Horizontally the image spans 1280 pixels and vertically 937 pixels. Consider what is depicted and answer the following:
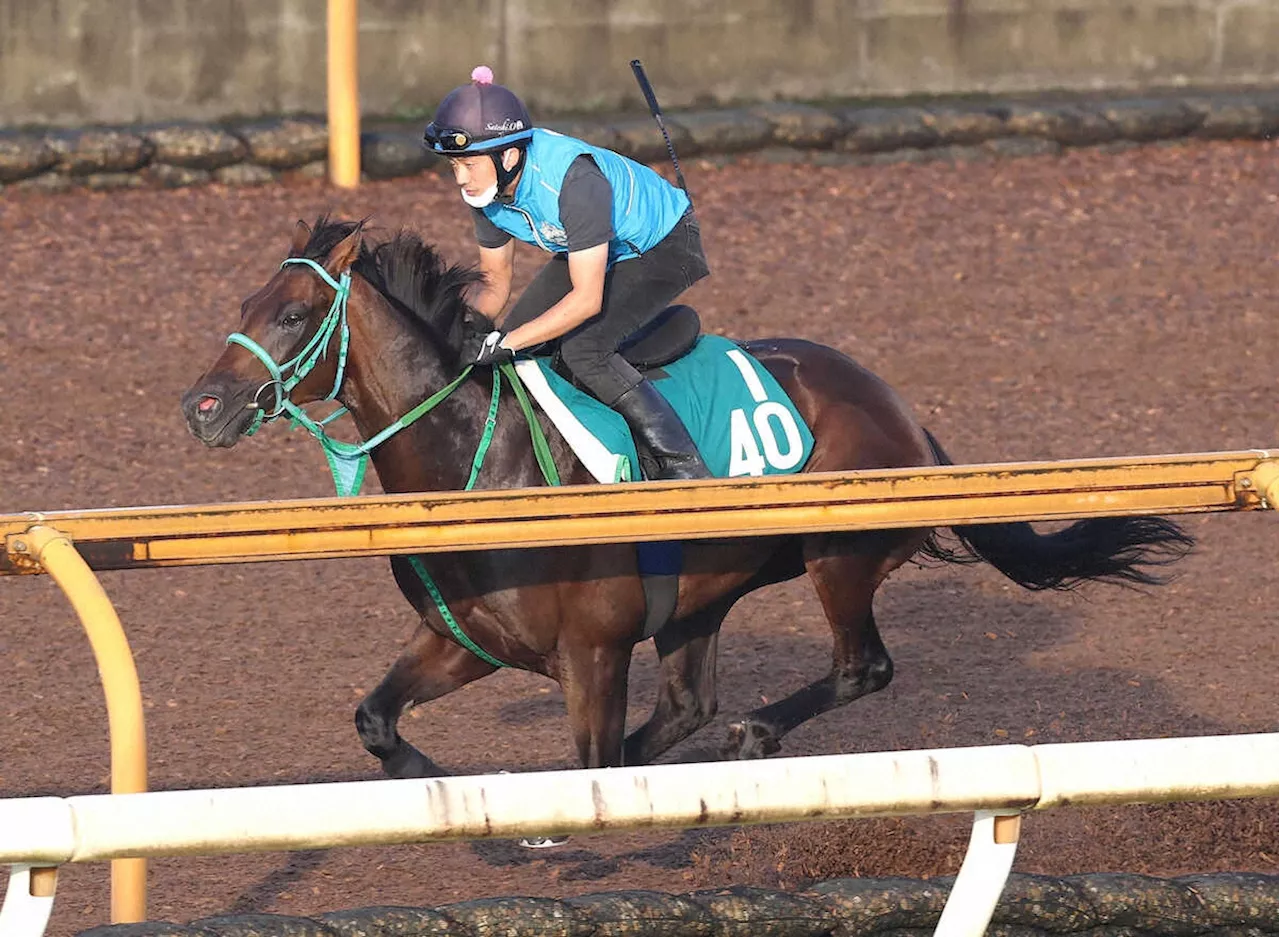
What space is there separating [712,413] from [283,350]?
116cm

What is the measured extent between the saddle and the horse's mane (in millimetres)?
347

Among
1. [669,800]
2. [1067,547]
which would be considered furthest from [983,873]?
[1067,547]

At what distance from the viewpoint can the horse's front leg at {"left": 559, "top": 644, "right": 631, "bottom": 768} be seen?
5316 millimetres

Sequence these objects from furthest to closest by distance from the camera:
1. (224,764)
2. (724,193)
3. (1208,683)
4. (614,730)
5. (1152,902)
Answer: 1. (724,193)
2. (1208,683)
3. (224,764)
4. (614,730)
5. (1152,902)

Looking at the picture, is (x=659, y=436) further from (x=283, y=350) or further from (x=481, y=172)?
(x=283, y=350)

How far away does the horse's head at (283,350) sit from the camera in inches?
201

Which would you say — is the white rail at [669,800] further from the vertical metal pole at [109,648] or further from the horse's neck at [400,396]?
the horse's neck at [400,396]

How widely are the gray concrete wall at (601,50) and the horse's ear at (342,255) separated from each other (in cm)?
797

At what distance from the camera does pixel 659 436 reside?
18.2 feet

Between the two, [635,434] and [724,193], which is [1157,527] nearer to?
[635,434]

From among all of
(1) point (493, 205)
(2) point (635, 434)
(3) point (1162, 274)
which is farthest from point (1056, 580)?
(3) point (1162, 274)

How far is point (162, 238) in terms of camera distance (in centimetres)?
1171

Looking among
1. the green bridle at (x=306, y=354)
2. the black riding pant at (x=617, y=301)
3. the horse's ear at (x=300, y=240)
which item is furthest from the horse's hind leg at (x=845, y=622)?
the horse's ear at (x=300, y=240)

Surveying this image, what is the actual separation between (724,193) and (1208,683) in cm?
620
